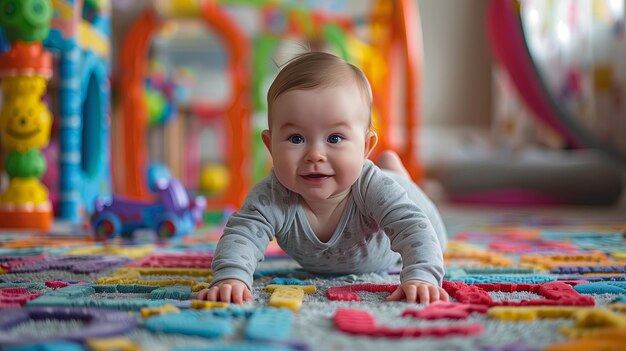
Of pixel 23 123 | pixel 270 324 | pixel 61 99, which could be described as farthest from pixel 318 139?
pixel 61 99

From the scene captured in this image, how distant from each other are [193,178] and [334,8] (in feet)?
4.39

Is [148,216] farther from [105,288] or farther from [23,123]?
[105,288]

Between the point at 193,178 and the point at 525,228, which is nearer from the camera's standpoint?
the point at 525,228

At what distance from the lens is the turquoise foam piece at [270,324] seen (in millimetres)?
559

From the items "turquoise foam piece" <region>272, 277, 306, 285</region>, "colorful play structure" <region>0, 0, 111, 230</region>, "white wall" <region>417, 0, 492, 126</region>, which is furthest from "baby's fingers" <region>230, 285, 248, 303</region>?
"white wall" <region>417, 0, 492, 126</region>

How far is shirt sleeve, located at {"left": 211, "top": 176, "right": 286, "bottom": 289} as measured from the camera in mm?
779

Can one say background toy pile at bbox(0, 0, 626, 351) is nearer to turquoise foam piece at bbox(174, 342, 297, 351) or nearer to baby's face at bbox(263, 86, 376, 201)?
turquoise foam piece at bbox(174, 342, 297, 351)

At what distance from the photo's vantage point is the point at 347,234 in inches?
35.0

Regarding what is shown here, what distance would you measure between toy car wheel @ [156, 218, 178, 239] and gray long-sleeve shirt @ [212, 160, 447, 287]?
0.59 metres

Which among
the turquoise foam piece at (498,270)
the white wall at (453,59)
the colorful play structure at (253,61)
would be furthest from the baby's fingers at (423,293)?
the white wall at (453,59)

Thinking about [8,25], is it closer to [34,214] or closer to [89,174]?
[34,214]

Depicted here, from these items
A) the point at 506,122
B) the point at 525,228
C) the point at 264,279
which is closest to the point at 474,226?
the point at 525,228

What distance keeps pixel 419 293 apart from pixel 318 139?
22cm

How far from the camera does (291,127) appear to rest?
31.1 inches
